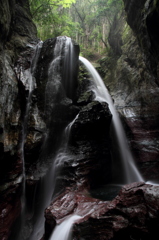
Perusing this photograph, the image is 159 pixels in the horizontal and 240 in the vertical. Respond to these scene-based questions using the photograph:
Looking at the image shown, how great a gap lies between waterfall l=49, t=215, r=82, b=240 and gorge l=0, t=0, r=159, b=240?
43mm

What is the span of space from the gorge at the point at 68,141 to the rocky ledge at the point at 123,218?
0.02 metres

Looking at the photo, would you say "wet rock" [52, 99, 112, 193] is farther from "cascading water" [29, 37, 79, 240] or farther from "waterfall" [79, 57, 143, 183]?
"waterfall" [79, 57, 143, 183]

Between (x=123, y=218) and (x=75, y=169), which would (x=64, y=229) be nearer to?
(x=123, y=218)

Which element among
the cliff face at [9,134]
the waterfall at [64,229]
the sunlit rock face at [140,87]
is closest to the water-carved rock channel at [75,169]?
the waterfall at [64,229]

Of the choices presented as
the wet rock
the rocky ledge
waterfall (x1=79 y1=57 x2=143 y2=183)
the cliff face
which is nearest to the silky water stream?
waterfall (x1=79 y1=57 x2=143 y2=183)

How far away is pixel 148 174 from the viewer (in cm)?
852

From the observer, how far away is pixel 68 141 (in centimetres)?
868

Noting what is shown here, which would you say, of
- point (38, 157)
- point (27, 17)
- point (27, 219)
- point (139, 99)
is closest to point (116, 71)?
point (139, 99)

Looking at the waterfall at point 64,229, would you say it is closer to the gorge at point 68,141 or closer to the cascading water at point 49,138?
the gorge at point 68,141

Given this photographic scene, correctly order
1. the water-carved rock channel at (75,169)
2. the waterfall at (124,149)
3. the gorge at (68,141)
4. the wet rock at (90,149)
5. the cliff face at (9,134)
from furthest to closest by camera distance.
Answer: the waterfall at (124,149) < the wet rock at (90,149) < the cliff face at (9,134) < the gorge at (68,141) < the water-carved rock channel at (75,169)

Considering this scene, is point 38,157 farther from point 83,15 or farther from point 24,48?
point 83,15

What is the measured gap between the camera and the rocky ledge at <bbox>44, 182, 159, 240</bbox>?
10.8 ft

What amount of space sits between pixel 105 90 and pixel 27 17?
9.26 m

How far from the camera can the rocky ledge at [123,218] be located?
3.31 m
